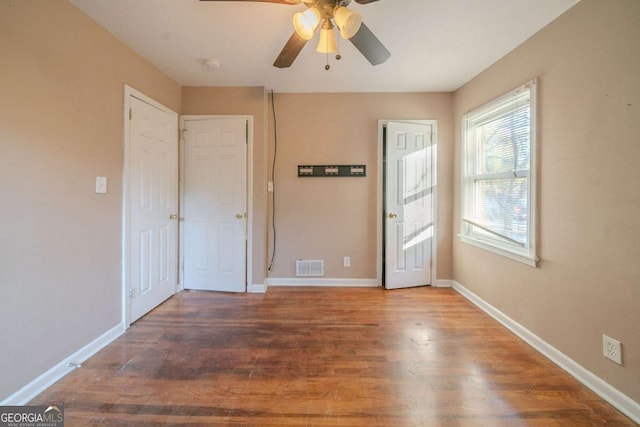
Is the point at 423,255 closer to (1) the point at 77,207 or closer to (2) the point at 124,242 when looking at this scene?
(2) the point at 124,242

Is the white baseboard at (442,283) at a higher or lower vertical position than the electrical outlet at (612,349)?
lower

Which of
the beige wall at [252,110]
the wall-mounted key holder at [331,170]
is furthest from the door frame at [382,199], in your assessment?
the beige wall at [252,110]

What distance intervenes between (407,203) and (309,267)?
1.46 metres

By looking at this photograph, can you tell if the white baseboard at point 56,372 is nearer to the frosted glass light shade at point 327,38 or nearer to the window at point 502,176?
the frosted glass light shade at point 327,38

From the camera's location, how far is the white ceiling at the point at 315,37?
5.81ft

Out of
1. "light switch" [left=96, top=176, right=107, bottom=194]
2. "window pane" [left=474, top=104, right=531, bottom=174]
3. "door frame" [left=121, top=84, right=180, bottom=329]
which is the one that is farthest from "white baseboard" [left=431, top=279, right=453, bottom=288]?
"light switch" [left=96, top=176, right=107, bottom=194]

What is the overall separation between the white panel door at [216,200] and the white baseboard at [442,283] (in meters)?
2.37

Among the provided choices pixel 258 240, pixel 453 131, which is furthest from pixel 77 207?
pixel 453 131

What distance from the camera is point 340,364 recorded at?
1.80 m

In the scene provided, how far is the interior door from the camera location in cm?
319

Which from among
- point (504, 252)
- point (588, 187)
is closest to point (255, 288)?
point (504, 252)

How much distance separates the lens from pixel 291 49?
1.75 meters

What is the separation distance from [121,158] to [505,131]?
3.38 m

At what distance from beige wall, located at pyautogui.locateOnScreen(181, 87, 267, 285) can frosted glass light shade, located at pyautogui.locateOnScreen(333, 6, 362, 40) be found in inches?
71.8
